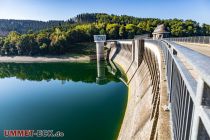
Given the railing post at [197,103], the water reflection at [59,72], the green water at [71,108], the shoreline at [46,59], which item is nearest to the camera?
the railing post at [197,103]

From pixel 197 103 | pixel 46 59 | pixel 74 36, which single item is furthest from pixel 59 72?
pixel 197 103

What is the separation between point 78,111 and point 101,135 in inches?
347

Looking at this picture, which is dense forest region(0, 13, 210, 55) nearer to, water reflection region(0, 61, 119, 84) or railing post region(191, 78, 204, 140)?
water reflection region(0, 61, 119, 84)

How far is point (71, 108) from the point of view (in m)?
34.3

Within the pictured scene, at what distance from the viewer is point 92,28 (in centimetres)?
10719

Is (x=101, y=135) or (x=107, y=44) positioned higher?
(x=107, y=44)

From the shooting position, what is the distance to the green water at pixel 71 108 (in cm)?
2698

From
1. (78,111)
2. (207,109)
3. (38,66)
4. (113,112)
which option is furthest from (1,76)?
(207,109)

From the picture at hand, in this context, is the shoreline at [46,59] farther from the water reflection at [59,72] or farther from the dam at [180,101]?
the dam at [180,101]

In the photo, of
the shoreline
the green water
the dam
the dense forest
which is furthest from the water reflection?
the dam

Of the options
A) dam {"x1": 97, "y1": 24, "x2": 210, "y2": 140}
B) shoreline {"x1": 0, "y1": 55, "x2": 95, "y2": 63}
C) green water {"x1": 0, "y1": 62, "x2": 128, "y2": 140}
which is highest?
dam {"x1": 97, "y1": 24, "x2": 210, "y2": 140}

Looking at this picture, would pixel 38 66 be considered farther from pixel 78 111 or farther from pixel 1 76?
Answer: pixel 78 111

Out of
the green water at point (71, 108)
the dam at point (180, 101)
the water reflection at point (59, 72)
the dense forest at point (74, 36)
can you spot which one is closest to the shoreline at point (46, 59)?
the dense forest at point (74, 36)

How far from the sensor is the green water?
26984 millimetres
